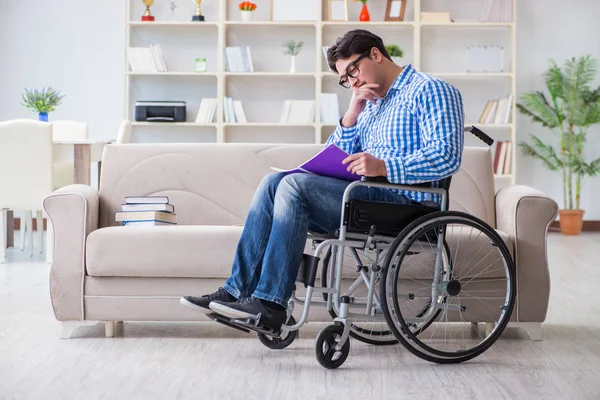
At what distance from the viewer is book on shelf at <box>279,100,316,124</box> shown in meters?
6.97

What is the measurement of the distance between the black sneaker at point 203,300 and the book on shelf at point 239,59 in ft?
15.4

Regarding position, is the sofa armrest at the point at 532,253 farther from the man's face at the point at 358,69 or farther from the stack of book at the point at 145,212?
the stack of book at the point at 145,212

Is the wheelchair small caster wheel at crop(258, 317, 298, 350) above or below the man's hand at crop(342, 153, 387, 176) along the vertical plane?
below

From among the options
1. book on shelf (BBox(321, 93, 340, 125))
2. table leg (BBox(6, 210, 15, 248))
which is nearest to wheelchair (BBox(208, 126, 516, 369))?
table leg (BBox(6, 210, 15, 248))

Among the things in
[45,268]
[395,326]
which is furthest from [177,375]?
[45,268]

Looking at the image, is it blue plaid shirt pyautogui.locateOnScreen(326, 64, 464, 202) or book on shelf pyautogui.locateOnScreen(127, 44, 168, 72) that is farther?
book on shelf pyautogui.locateOnScreen(127, 44, 168, 72)

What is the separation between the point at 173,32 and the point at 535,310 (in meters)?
5.02

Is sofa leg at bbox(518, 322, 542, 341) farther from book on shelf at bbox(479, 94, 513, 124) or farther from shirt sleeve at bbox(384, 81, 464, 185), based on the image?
book on shelf at bbox(479, 94, 513, 124)

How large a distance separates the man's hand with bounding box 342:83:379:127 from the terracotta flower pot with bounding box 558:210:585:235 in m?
4.55

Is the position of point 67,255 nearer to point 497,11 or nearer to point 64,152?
point 64,152

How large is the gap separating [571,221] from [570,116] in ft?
2.77

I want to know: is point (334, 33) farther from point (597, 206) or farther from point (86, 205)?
point (86, 205)

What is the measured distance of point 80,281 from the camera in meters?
2.84

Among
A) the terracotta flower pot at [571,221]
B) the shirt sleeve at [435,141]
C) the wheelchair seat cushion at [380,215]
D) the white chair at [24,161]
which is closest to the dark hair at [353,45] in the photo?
the shirt sleeve at [435,141]
